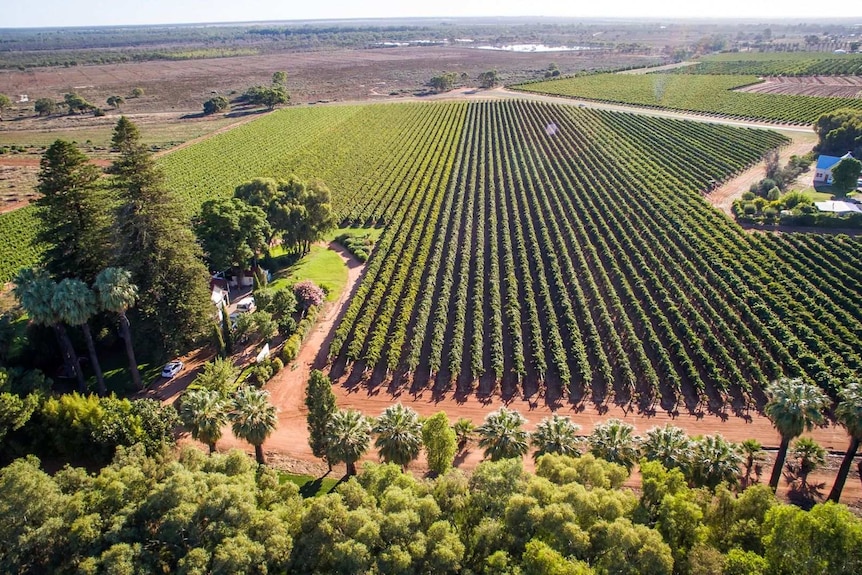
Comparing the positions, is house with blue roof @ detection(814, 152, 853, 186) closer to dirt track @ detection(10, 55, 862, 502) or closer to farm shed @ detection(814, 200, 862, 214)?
farm shed @ detection(814, 200, 862, 214)

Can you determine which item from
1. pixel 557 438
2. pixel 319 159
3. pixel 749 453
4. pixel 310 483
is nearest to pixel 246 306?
pixel 310 483

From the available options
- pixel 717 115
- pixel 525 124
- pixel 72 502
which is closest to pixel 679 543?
pixel 72 502

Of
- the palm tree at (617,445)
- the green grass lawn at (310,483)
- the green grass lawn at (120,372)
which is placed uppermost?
the palm tree at (617,445)

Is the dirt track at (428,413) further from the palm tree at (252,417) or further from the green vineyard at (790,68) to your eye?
the green vineyard at (790,68)

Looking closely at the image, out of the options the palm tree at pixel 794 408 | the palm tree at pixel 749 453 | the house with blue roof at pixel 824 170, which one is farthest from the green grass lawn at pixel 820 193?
the palm tree at pixel 794 408

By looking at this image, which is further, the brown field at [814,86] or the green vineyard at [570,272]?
the brown field at [814,86]

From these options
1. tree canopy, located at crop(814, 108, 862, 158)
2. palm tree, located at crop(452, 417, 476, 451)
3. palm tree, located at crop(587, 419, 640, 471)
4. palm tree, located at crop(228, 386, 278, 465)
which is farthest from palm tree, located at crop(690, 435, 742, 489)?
tree canopy, located at crop(814, 108, 862, 158)

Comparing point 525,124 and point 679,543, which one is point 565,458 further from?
point 525,124
